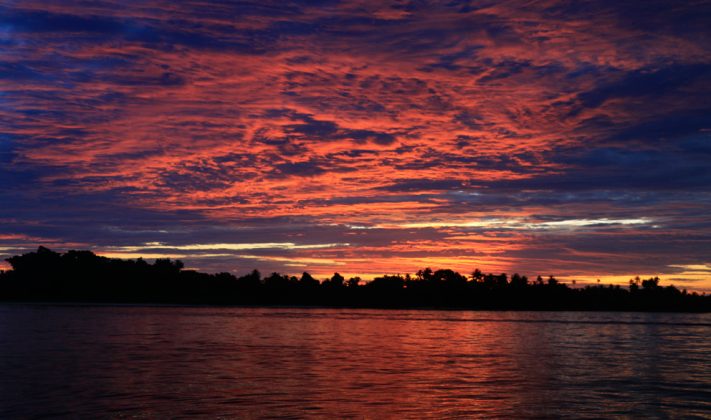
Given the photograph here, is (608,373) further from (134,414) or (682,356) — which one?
(134,414)

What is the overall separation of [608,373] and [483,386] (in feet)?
41.8

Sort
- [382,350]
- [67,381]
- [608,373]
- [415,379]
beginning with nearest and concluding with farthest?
[67,381] → [415,379] → [608,373] → [382,350]

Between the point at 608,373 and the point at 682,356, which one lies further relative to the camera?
the point at 682,356

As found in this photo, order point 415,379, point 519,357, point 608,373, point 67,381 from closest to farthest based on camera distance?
point 67,381 → point 415,379 → point 608,373 → point 519,357

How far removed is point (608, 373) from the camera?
154ft

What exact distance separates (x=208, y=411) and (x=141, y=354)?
26966 mm

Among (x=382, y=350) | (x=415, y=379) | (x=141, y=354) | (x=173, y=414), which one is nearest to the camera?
(x=173, y=414)

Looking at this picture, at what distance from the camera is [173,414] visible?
1133 inches

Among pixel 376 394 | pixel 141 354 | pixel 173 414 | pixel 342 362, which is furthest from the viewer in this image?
pixel 141 354

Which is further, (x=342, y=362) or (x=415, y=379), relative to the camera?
(x=342, y=362)

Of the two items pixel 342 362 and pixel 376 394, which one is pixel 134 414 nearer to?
pixel 376 394

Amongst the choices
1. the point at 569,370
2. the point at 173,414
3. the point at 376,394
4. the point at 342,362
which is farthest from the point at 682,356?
the point at 173,414

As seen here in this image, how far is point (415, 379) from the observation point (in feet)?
136

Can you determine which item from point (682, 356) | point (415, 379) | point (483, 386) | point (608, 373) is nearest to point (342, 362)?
point (415, 379)
